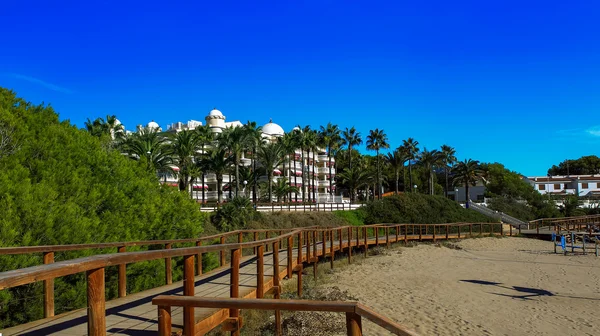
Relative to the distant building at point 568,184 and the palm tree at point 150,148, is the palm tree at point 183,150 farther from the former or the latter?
the distant building at point 568,184

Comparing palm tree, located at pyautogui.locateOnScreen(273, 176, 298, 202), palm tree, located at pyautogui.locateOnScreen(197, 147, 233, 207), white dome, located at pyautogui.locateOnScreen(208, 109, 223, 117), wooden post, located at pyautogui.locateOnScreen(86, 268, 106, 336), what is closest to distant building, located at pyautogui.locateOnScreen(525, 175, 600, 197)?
palm tree, located at pyautogui.locateOnScreen(273, 176, 298, 202)

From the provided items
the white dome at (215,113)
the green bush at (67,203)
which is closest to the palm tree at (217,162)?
the white dome at (215,113)

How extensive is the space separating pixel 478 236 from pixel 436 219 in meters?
7.18

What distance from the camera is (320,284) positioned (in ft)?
47.5

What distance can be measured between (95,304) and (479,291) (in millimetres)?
13067

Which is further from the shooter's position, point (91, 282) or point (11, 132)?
point (11, 132)

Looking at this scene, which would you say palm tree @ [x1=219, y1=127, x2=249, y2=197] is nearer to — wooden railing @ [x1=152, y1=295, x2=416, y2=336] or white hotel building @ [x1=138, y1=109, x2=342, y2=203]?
white hotel building @ [x1=138, y1=109, x2=342, y2=203]

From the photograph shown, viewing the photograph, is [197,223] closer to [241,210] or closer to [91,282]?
[91,282]

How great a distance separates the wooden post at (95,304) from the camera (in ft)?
11.4

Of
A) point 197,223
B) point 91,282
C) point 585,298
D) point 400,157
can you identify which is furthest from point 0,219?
point 400,157

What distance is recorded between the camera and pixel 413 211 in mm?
40875

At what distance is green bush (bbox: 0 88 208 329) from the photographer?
752 cm

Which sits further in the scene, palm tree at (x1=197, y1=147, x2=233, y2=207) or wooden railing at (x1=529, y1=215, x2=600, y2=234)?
palm tree at (x1=197, y1=147, x2=233, y2=207)

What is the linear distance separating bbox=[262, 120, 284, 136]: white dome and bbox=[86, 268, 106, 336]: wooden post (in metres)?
64.1
